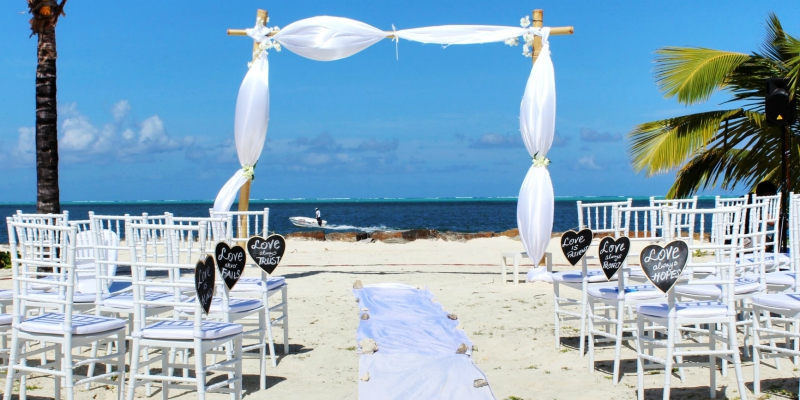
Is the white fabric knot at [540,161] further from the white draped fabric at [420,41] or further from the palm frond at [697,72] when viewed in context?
the palm frond at [697,72]

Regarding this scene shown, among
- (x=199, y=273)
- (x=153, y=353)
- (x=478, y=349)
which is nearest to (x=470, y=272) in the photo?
(x=478, y=349)

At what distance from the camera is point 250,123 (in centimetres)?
800

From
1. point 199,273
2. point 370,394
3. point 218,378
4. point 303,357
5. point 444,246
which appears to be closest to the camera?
point 199,273

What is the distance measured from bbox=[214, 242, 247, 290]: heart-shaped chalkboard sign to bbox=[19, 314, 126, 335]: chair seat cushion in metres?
0.59

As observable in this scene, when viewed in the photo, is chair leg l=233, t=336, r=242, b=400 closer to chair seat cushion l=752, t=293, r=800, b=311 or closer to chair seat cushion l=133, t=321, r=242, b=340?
chair seat cushion l=133, t=321, r=242, b=340

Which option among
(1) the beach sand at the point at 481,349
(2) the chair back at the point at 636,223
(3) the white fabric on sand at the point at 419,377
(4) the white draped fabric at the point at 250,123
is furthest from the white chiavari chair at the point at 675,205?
(4) the white draped fabric at the point at 250,123

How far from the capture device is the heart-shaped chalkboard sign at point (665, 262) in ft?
10.7

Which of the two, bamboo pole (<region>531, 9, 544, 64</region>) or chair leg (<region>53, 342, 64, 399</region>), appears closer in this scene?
chair leg (<region>53, 342, 64, 399</region>)

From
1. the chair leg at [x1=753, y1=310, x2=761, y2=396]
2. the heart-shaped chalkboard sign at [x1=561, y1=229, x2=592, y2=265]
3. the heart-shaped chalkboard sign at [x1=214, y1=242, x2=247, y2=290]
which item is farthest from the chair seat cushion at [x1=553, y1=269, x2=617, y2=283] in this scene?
the heart-shaped chalkboard sign at [x1=214, y1=242, x2=247, y2=290]

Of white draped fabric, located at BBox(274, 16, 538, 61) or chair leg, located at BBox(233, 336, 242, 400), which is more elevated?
white draped fabric, located at BBox(274, 16, 538, 61)

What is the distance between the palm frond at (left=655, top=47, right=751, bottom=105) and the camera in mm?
9281

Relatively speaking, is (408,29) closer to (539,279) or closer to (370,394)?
(539,279)

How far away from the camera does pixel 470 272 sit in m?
9.44

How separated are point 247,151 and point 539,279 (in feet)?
12.3
